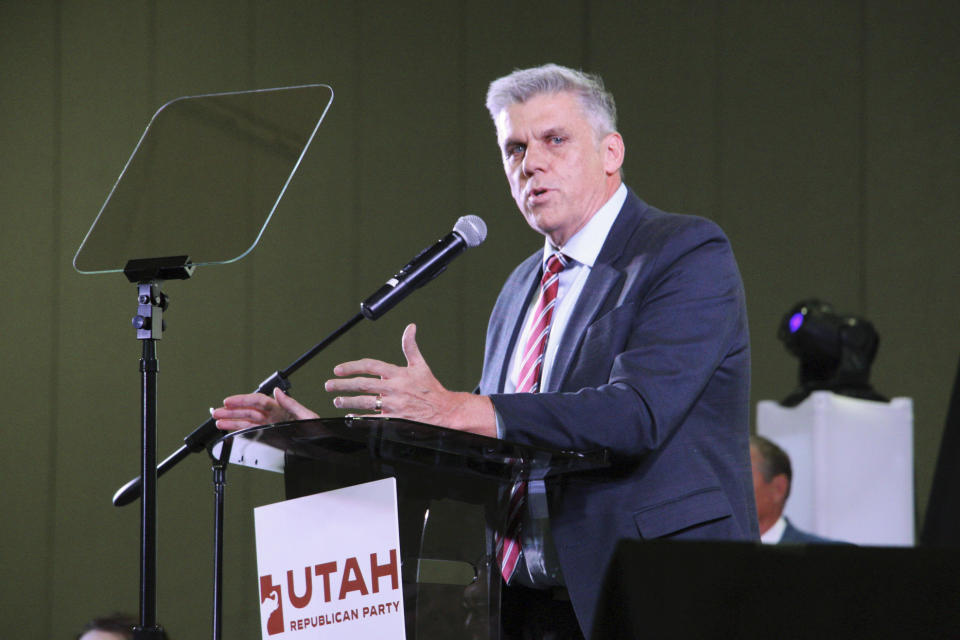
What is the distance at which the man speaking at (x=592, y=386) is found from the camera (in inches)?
54.8

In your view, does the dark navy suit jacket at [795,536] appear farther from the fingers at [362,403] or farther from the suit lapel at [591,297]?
the fingers at [362,403]

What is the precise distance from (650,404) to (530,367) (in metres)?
0.34

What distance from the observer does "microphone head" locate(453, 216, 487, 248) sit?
1.69 metres

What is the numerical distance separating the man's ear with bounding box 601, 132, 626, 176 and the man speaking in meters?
0.04

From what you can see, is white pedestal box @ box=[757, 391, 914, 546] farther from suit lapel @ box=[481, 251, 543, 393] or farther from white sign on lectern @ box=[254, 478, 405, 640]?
white sign on lectern @ box=[254, 478, 405, 640]

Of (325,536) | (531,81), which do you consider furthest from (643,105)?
(325,536)

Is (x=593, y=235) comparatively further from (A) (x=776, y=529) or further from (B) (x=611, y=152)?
(A) (x=776, y=529)

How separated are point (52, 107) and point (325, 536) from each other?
12.2 ft

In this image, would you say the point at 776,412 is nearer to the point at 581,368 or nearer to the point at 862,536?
the point at 862,536

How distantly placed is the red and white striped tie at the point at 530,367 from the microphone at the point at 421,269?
0.19 metres

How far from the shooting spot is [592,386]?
1.62 meters

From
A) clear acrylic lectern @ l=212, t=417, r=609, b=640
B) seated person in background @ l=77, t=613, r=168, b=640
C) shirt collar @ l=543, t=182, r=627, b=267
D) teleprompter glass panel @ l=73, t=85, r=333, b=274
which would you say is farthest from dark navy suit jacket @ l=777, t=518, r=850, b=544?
teleprompter glass panel @ l=73, t=85, r=333, b=274

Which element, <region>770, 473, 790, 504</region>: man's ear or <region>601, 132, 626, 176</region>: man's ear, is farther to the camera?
<region>770, 473, 790, 504</region>: man's ear

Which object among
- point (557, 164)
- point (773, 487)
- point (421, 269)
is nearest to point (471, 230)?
point (421, 269)
